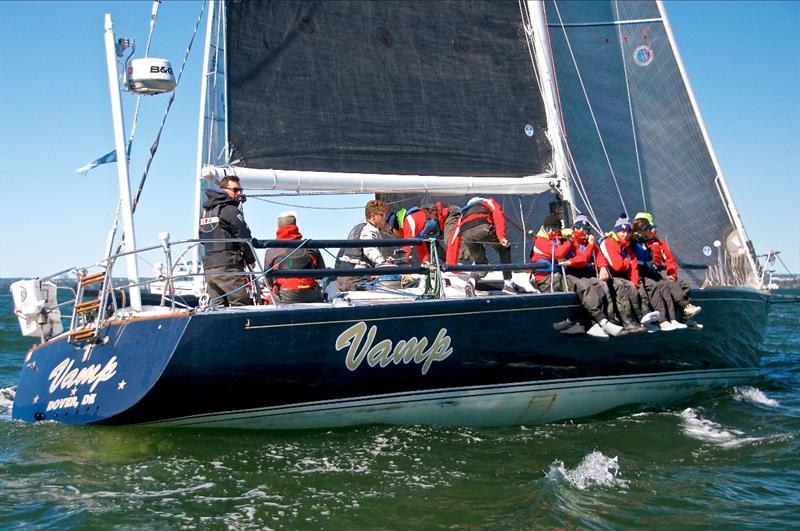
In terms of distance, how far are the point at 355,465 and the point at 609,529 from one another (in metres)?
1.96

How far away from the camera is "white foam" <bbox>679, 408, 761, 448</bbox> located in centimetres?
803

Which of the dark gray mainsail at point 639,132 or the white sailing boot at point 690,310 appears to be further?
the dark gray mainsail at point 639,132

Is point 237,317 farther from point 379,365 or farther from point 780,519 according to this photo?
point 780,519

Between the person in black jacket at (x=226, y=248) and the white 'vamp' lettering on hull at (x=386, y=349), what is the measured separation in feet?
3.17

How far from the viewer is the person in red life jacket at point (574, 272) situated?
8305mm

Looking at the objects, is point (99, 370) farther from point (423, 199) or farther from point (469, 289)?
point (423, 199)

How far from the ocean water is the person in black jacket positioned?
1142 millimetres

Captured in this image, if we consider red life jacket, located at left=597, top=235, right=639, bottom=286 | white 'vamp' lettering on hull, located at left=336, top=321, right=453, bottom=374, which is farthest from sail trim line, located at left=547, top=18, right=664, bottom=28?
white 'vamp' lettering on hull, located at left=336, top=321, right=453, bottom=374

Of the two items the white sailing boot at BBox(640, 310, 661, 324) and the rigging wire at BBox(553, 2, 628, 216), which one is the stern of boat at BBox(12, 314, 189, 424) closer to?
the white sailing boot at BBox(640, 310, 661, 324)

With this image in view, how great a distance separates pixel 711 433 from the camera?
8.38 m

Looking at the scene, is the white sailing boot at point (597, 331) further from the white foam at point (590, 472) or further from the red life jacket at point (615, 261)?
the white foam at point (590, 472)

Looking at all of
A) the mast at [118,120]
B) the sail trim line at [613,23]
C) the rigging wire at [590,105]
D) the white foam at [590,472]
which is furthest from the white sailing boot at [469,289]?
the sail trim line at [613,23]

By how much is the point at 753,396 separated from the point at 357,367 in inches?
208

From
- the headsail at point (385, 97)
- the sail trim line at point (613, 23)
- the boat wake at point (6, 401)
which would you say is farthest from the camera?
the sail trim line at point (613, 23)
